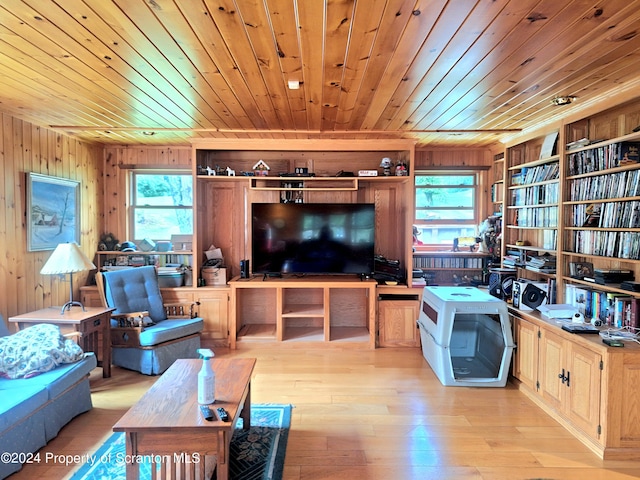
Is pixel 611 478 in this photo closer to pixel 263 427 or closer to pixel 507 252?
pixel 263 427

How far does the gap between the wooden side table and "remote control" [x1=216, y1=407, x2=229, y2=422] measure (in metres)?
1.92

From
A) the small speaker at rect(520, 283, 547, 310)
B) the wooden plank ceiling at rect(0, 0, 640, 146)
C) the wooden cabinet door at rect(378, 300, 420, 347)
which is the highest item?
the wooden plank ceiling at rect(0, 0, 640, 146)

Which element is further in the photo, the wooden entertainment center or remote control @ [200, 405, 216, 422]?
the wooden entertainment center

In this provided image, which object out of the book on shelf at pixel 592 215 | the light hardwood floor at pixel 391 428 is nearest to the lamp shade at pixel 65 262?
the light hardwood floor at pixel 391 428

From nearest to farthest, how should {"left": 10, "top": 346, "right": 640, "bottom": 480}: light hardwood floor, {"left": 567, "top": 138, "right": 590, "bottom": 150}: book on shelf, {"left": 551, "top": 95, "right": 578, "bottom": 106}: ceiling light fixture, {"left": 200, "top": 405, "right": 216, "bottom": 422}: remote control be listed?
{"left": 200, "top": 405, "right": 216, "bottom": 422}: remote control, {"left": 10, "top": 346, "right": 640, "bottom": 480}: light hardwood floor, {"left": 551, "top": 95, "right": 578, "bottom": 106}: ceiling light fixture, {"left": 567, "top": 138, "right": 590, "bottom": 150}: book on shelf

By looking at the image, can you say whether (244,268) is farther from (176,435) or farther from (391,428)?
(176,435)

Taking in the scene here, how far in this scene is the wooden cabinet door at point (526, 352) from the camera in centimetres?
292

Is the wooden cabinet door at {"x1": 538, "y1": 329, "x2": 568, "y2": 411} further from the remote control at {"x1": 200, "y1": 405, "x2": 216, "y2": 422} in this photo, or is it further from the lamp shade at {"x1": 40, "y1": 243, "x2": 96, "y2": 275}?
the lamp shade at {"x1": 40, "y1": 243, "x2": 96, "y2": 275}

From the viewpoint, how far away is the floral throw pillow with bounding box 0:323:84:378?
7.70ft

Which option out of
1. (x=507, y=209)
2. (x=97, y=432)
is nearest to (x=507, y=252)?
(x=507, y=209)

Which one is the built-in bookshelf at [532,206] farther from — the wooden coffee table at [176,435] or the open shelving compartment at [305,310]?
the wooden coffee table at [176,435]

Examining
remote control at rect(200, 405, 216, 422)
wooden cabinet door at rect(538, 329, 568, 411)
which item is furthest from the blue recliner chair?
wooden cabinet door at rect(538, 329, 568, 411)

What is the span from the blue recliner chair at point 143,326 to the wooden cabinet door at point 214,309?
0.23 metres

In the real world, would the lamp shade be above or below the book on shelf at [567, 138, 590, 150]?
below
